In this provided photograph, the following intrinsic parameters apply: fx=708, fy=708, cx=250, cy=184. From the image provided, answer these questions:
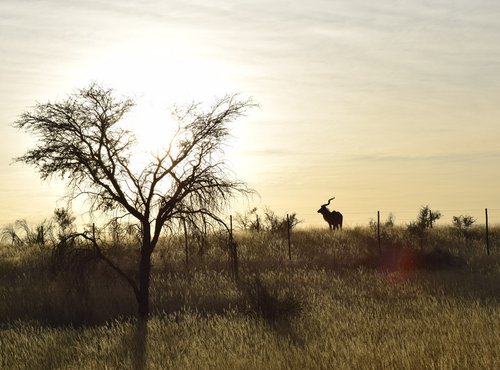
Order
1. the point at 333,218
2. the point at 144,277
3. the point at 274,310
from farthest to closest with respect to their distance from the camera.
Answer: the point at 333,218 < the point at 144,277 < the point at 274,310

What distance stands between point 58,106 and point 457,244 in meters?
25.4

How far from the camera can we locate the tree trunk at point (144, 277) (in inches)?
792

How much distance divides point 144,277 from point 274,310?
3.92 meters

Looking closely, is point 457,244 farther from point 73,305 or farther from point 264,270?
point 73,305

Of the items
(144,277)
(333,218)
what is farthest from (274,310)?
(333,218)

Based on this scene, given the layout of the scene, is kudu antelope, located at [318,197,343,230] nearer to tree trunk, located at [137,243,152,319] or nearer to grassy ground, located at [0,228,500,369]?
grassy ground, located at [0,228,500,369]

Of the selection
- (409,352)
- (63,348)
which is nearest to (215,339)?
(63,348)

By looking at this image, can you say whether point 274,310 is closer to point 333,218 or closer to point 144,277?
point 144,277

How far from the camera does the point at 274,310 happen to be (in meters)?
19.1

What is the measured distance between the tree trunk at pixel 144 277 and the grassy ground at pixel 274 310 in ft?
2.00

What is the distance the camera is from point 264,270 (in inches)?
1186

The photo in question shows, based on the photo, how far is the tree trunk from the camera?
20125 mm

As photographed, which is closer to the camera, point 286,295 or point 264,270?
point 286,295

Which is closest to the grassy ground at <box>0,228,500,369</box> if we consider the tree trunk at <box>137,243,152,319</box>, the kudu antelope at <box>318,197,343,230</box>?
the tree trunk at <box>137,243,152,319</box>
